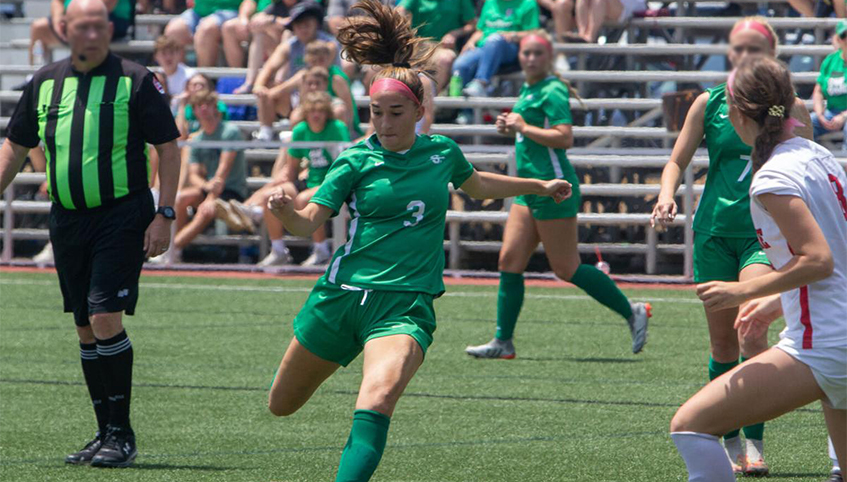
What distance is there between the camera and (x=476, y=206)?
44.5ft

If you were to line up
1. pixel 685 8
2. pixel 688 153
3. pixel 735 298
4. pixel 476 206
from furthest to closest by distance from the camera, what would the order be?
1. pixel 685 8
2. pixel 476 206
3. pixel 688 153
4. pixel 735 298

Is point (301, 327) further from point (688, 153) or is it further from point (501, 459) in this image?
point (688, 153)

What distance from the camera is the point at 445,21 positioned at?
50.6 ft

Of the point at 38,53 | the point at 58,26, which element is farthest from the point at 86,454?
the point at 38,53

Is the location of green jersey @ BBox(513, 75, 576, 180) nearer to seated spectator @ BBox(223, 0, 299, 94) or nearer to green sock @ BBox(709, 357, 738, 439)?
green sock @ BBox(709, 357, 738, 439)

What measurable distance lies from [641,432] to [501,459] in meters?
0.91

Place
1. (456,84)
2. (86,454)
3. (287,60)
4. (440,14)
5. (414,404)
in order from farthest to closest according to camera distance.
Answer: (440,14), (287,60), (456,84), (414,404), (86,454)

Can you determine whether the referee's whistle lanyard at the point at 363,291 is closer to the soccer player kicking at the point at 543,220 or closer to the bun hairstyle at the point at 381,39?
the bun hairstyle at the point at 381,39

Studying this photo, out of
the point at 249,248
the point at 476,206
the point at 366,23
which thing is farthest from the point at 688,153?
the point at 249,248

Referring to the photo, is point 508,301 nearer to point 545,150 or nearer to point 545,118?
point 545,150

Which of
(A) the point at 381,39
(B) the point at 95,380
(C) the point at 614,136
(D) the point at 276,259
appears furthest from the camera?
(C) the point at 614,136

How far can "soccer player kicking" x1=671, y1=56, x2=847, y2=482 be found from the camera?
380cm

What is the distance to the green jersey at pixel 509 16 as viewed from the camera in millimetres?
14758

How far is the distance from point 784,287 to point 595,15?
12.2 m
